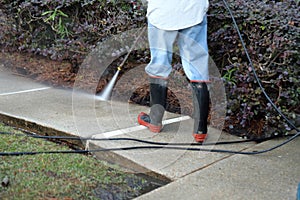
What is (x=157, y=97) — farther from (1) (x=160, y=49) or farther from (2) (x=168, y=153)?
(2) (x=168, y=153)

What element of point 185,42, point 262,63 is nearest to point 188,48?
point 185,42

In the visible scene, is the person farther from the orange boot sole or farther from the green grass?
the green grass

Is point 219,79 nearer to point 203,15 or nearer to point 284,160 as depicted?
point 203,15

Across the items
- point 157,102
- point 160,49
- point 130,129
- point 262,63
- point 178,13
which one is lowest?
point 130,129

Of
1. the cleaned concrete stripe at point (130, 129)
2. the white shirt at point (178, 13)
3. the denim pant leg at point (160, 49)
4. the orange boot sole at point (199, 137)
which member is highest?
the white shirt at point (178, 13)

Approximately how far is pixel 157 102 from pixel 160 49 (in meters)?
0.45

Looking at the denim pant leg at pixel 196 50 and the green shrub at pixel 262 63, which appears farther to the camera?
the green shrub at pixel 262 63

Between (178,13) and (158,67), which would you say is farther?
(158,67)

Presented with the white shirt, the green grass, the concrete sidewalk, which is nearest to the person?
the white shirt

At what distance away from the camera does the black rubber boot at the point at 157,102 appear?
140 inches

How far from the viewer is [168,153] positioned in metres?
3.27

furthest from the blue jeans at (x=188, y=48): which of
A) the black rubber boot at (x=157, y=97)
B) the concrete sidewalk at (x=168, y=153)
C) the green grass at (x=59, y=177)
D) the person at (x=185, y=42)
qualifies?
the green grass at (x=59, y=177)

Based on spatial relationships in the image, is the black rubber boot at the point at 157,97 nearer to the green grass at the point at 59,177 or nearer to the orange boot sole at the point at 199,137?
the orange boot sole at the point at 199,137

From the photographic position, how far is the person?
3.32 meters
